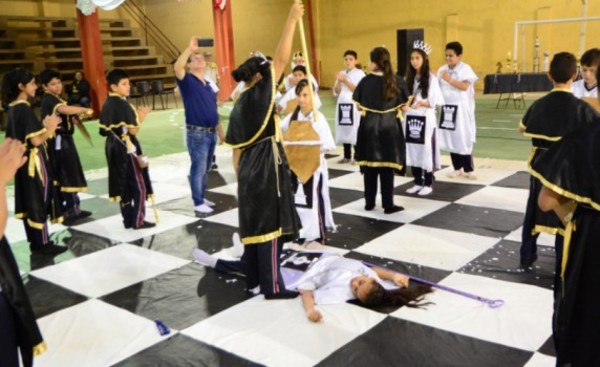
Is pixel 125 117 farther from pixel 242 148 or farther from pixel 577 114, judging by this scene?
pixel 577 114

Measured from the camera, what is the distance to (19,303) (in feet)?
6.73

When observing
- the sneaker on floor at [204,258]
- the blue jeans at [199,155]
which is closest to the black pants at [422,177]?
the blue jeans at [199,155]

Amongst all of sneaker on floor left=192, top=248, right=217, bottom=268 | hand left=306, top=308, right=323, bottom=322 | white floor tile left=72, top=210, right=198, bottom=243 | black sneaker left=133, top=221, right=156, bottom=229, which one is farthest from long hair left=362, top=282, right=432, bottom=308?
black sneaker left=133, top=221, right=156, bottom=229

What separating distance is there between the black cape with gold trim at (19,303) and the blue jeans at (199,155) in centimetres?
369

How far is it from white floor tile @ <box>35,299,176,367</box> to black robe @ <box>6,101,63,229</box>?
1.33 m

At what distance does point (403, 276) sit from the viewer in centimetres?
366

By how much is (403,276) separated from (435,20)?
1440 centimetres

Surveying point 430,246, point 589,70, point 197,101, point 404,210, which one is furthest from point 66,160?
point 589,70

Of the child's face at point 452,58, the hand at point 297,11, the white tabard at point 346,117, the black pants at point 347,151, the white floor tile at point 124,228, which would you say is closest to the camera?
the hand at point 297,11

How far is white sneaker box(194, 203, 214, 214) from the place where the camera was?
586 centimetres

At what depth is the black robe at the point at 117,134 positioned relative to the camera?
17.0 feet

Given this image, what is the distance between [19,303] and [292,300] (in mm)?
1851

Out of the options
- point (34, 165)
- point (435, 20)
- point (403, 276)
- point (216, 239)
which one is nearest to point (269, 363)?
point (403, 276)

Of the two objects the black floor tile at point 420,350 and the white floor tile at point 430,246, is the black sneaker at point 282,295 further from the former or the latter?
the white floor tile at point 430,246
